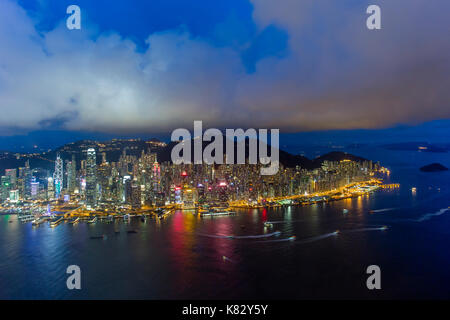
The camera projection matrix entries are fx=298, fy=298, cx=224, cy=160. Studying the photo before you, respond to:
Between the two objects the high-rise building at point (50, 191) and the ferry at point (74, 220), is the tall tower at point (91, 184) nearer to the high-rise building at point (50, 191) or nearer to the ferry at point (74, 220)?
the ferry at point (74, 220)

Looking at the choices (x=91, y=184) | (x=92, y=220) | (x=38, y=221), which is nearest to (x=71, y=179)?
(x=91, y=184)

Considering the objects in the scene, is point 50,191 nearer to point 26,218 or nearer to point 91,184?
point 91,184

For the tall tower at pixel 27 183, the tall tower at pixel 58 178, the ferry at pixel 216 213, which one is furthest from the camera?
the tall tower at pixel 58 178

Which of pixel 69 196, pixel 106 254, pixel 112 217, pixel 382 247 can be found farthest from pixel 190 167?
pixel 382 247

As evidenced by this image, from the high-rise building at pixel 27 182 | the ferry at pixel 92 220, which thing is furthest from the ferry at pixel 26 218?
the high-rise building at pixel 27 182

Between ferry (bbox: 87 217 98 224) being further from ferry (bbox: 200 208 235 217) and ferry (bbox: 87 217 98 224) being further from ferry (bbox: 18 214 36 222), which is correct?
ferry (bbox: 200 208 235 217)

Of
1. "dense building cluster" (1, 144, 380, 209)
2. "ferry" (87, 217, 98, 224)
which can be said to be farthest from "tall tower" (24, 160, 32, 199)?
"ferry" (87, 217, 98, 224)
